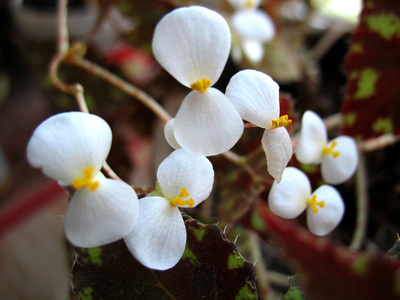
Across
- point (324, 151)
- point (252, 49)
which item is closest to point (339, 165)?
point (324, 151)

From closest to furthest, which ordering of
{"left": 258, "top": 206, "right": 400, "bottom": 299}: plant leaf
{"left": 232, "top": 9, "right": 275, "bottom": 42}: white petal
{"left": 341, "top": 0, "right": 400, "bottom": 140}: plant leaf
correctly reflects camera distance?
{"left": 258, "top": 206, "right": 400, "bottom": 299}: plant leaf, {"left": 341, "top": 0, "right": 400, "bottom": 140}: plant leaf, {"left": 232, "top": 9, "right": 275, "bottom": 42}: white petal

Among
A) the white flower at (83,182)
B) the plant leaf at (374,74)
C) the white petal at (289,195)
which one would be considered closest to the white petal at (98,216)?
the white flower at (83,182)

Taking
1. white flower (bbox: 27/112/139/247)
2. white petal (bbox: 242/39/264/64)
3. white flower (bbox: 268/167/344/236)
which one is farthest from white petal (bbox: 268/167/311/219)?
white petal (bbox: 242/39/264/64)

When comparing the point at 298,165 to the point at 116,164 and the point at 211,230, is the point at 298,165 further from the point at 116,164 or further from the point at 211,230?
the point at 116,164

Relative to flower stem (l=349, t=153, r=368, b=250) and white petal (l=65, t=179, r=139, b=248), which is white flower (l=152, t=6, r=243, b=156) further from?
flower stem (l=349, t=153, r=368, b=250)

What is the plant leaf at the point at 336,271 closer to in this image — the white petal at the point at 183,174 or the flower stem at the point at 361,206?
the white petal at the point at 183,174

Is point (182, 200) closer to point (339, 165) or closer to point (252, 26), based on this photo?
point (339, 165)

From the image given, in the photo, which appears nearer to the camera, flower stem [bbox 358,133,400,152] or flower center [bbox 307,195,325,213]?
flower center [bbox 307,195,325,213]
